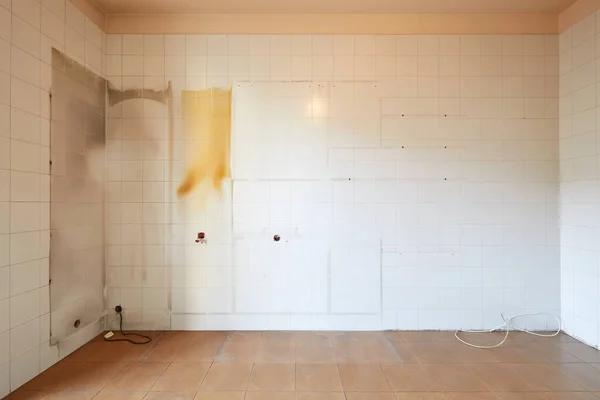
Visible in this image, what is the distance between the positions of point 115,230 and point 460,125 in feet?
10.9

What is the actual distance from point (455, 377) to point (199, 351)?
1.89m

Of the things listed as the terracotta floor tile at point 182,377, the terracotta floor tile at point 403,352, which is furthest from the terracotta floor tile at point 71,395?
the terracotta floor tile at point 403,352

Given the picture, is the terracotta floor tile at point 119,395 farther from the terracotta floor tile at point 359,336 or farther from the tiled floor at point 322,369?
the terracotta floor tile at point 359,336

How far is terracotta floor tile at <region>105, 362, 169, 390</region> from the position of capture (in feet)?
6.80

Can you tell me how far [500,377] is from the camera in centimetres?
219

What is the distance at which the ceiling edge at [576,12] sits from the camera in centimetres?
266

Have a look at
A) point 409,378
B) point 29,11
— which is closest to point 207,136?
point 29,11

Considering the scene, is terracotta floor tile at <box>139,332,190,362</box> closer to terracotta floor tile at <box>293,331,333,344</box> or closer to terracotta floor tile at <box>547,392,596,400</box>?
terracotta floor tile at <box>293,331,333,344</box>

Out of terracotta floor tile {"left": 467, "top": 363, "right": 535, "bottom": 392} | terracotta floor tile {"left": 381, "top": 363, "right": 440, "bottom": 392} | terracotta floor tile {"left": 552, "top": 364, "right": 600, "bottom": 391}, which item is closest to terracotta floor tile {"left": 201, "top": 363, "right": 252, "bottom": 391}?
terracotta floor tile {"left": 381, "top": 363, "right": 440, "bottom": 392}

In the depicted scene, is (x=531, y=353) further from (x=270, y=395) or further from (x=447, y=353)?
(x=270, y=395)

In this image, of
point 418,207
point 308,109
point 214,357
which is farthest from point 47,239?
point 418,207

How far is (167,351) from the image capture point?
2545 millimetres

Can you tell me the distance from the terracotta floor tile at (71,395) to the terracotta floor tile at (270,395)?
98cm

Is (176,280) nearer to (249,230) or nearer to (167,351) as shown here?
(167,351)
